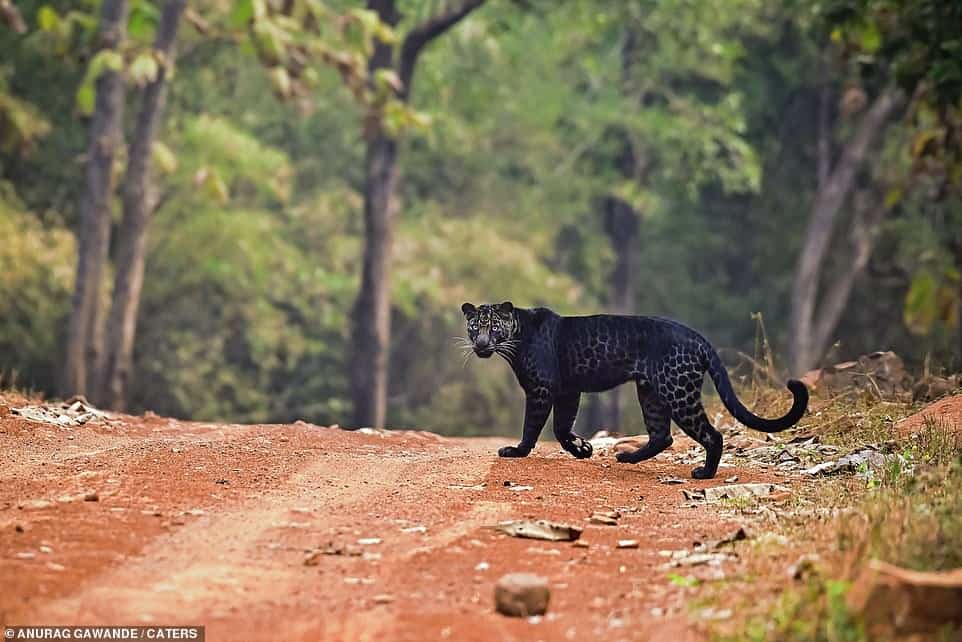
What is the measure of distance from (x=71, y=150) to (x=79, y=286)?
25.1 feet

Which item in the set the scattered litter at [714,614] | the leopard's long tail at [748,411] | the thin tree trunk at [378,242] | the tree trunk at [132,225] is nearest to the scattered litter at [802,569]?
the scattered litter at [714,614]

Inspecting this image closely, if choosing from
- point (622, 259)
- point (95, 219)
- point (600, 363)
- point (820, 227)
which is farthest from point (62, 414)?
point (622, 259)

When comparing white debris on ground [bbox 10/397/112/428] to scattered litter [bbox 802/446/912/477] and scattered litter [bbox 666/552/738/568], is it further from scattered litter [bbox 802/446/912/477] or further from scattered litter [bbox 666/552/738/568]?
scattered litter [bbox 666/552/738/568]

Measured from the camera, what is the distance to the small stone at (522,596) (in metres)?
6.45

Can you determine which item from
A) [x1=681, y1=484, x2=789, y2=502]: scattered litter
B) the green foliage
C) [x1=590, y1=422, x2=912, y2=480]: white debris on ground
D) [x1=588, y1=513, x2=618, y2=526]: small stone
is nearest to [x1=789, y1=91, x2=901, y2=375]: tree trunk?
the green foliage

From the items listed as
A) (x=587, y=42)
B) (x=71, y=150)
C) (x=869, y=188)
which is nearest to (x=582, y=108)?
(x=587, y=42)

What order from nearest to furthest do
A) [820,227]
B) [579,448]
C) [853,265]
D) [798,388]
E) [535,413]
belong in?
[798,388], [535,413], [579,448], [820,227], [853,265]

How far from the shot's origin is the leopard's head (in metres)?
11.0

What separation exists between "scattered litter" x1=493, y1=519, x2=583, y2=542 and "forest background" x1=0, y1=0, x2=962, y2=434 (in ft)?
45.5

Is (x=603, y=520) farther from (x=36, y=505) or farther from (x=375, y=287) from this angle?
(x=375, y=287)

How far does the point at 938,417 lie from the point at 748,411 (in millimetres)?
1852

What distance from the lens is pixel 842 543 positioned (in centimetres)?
703

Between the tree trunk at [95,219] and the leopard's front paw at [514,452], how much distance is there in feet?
36.1

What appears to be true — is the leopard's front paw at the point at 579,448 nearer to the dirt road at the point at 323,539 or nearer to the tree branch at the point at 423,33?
the dirt road at the point at 323,539
